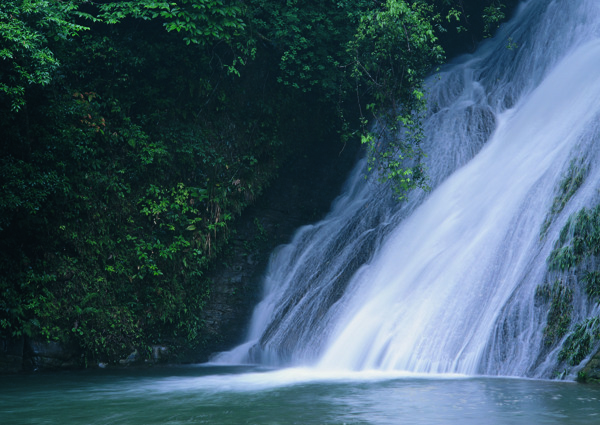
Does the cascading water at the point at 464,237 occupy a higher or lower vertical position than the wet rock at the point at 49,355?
higher

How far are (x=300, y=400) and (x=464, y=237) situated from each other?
5007 mm

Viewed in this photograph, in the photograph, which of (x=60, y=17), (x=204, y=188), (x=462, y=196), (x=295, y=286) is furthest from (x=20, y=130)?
(x=462, y=196)

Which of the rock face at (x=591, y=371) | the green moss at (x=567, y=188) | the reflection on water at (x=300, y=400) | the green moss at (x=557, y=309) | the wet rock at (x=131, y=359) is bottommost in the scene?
the reflection on water at (x=300, y=400)

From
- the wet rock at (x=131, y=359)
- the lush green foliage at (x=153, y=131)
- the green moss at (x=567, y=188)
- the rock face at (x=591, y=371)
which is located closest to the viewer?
the rock face at (x=591, y=371)

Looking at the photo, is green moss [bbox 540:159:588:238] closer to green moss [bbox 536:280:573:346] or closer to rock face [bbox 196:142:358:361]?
green moss [bbox 536:280:573:346]

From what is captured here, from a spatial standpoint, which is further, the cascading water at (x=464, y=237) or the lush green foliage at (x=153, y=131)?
the lush green foliage at (x=153, y=131)

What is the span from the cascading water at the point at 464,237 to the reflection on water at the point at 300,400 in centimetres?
82

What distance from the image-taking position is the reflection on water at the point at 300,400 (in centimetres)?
558

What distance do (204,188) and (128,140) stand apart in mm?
1775

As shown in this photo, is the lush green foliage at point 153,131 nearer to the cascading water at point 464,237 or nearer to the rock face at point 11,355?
the rock face at point 11,355

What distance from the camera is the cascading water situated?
8.62 metres

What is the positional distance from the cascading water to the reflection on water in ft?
2.68

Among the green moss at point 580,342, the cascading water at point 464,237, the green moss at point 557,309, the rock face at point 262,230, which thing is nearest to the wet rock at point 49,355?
the rock face at point 262,230

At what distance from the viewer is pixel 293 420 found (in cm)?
555
